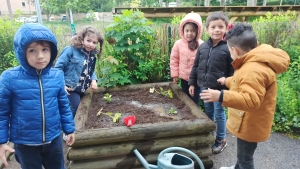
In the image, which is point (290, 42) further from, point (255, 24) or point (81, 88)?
point (81, 88)

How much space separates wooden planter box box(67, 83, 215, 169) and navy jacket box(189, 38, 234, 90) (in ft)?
1.59

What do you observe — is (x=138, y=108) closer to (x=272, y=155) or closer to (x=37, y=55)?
(x=37, y=55)

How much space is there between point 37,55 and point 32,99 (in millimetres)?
331

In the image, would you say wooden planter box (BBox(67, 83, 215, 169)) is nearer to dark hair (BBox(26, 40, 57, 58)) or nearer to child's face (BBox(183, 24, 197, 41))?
dark hair (BBox(26, 40, 57, 58))

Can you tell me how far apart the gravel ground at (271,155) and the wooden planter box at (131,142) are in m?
0.34

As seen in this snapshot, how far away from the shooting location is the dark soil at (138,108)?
2764 millimetres

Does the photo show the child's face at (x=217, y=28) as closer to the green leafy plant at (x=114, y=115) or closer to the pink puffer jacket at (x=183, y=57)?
the pink puffer jacket at (x=183, y=57)

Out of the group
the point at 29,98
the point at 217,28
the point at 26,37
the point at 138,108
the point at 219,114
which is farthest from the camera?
the point at 138,108

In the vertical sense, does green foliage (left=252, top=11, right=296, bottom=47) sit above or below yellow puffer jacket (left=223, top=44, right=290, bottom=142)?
above

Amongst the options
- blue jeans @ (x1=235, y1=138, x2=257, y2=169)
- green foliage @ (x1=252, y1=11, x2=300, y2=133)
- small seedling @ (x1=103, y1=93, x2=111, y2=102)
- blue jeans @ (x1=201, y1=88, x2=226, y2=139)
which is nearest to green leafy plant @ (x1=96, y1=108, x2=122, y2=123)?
small seedling @ (x1=103, y1=93, x2=111, y2=102)

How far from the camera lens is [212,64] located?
2719mm

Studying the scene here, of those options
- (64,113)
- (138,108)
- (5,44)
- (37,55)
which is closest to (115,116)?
(138,108)

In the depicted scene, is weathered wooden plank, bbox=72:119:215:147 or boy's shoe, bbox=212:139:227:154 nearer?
weathered wooden plank, bbox=72:119:215:147

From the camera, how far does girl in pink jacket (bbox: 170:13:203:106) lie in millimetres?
3045
